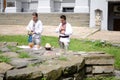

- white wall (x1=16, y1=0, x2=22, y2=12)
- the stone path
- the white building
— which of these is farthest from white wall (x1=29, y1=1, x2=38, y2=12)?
the stone path

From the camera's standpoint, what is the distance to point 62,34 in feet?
29.1

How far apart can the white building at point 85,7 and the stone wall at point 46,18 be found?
74 centimetres

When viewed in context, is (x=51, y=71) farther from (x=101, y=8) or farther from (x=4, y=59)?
(x=101, y=8)

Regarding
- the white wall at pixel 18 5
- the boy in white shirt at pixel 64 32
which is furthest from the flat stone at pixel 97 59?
the white wall at pixel 18 5

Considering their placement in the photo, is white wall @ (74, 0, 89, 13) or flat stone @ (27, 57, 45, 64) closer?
flat stone @ (27, 57, 45, 64)

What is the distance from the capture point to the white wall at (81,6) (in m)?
25.1

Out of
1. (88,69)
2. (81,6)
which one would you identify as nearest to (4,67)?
(88,69)

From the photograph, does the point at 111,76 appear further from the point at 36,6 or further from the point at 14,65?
the point at 36,6

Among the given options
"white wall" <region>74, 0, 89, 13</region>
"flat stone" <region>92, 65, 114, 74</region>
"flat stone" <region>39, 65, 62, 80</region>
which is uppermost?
"white wall" <region>74, 0, 89, 13</region>

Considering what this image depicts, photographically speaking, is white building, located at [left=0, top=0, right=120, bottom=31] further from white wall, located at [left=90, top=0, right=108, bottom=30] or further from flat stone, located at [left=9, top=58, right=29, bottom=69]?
flat stone, located at [left=9, top=58, right=29, bottom=69]

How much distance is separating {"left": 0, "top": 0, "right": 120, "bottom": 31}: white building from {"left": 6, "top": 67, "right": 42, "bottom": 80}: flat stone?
18.0 meters

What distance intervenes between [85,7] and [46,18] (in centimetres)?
364

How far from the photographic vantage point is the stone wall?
2279 cm

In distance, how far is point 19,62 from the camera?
545 centimetres
